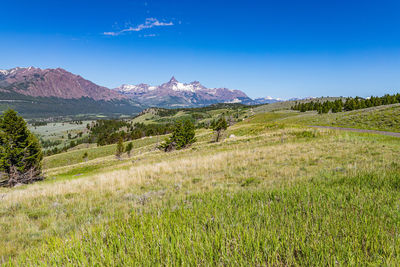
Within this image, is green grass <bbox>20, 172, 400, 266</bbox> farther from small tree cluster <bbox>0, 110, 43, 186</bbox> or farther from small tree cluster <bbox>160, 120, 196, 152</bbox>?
small tree cluster <bbox>160, 120, 196, 152</bbox>

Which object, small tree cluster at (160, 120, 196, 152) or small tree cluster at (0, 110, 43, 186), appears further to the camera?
small tree cluster at (160, 120, 196, 152)

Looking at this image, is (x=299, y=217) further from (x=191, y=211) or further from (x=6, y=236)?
(x=6, y=236)

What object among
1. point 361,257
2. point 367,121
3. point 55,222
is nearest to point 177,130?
point 367,121

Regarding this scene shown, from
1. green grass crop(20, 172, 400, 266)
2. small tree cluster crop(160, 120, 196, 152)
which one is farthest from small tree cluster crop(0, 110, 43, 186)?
small tree cluster crop(160, 120, 196, 152)

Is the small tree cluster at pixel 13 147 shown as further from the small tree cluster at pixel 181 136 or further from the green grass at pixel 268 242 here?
the small tree cluster at pixel 181 136

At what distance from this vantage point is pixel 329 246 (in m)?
1.85

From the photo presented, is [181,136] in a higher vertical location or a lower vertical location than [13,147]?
lower

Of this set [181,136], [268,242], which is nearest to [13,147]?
[268,242]

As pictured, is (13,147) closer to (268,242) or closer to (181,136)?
(268,242)

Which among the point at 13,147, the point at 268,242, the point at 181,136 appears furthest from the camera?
the point at 181,136

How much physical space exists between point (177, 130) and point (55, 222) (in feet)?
192

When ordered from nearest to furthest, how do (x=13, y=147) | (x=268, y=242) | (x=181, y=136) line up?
(x=268, y=242)
(x=13, y=147)
(x=181, y=136)

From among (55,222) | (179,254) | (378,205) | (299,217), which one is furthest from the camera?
(55,222)

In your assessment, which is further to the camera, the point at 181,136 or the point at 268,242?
the point at 181,136
